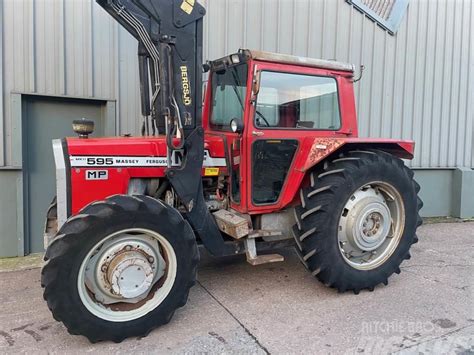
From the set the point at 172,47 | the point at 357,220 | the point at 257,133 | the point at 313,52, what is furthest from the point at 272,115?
the point at 313,52

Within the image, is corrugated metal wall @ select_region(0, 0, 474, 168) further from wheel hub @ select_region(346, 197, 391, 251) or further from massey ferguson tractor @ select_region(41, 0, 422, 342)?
wheel hub @ select_region(346, 197, 391, 251)

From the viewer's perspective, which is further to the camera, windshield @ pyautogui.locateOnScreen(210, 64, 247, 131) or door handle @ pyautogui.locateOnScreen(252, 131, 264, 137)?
windshield @ pyautogui.locateOnScreen(210, 64, 247, 131)

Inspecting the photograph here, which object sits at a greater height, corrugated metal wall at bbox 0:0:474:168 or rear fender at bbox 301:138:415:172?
corrugated metal wall at bbox 0:0:474:168

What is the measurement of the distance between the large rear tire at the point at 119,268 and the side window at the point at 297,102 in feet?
4.56

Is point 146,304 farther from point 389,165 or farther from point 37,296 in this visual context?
point 389,165

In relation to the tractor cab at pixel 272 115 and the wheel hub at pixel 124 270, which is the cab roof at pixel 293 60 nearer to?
the tractor cab at pixel 272 115

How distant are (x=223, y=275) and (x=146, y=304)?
4.59ft

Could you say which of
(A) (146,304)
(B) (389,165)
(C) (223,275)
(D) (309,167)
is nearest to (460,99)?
(B) (389,165)

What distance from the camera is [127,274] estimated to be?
3.02 metres

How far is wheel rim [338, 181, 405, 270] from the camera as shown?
3.87 m

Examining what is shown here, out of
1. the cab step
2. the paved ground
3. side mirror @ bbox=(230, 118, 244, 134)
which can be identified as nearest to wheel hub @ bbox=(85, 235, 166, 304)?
the paved ground

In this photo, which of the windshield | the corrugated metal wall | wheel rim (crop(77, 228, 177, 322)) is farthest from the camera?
the corrugated metal wall

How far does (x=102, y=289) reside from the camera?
298 cm

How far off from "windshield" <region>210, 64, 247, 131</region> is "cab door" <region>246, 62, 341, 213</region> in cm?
18
